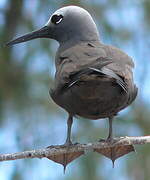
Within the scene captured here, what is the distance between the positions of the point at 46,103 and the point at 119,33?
102 centimetres

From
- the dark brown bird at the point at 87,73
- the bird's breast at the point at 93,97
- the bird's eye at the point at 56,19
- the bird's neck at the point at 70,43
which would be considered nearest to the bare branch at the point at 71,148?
the dark brown bird at the point at 87,73

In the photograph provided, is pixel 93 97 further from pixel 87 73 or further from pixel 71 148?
pixel 71 148

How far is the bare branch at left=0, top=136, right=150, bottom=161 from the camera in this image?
3934mm

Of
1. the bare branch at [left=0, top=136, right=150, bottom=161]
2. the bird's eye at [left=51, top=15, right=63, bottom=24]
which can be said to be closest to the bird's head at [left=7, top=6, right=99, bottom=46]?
the bird's eye at [left=51, top=15, right=63, bottom=24]

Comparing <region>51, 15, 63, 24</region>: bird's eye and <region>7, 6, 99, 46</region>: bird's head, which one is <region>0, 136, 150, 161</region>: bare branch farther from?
<region>51, 15, 63, 24</region>: bird's eye

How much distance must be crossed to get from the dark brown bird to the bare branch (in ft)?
0.25

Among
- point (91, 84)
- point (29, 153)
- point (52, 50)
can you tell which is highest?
point (52, 50)

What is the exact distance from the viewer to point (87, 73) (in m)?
3.88

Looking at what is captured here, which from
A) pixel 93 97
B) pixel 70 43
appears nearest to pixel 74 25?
pixel 70 43

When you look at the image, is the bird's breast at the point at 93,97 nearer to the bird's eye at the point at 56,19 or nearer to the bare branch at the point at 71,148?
the bare branch at the point at 71,148

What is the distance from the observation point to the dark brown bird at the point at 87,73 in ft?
13.0

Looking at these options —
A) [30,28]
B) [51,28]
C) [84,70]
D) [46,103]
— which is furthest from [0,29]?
[84,70]

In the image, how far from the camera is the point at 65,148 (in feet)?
14.0

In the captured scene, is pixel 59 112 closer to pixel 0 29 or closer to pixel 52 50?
pixel 52 50
